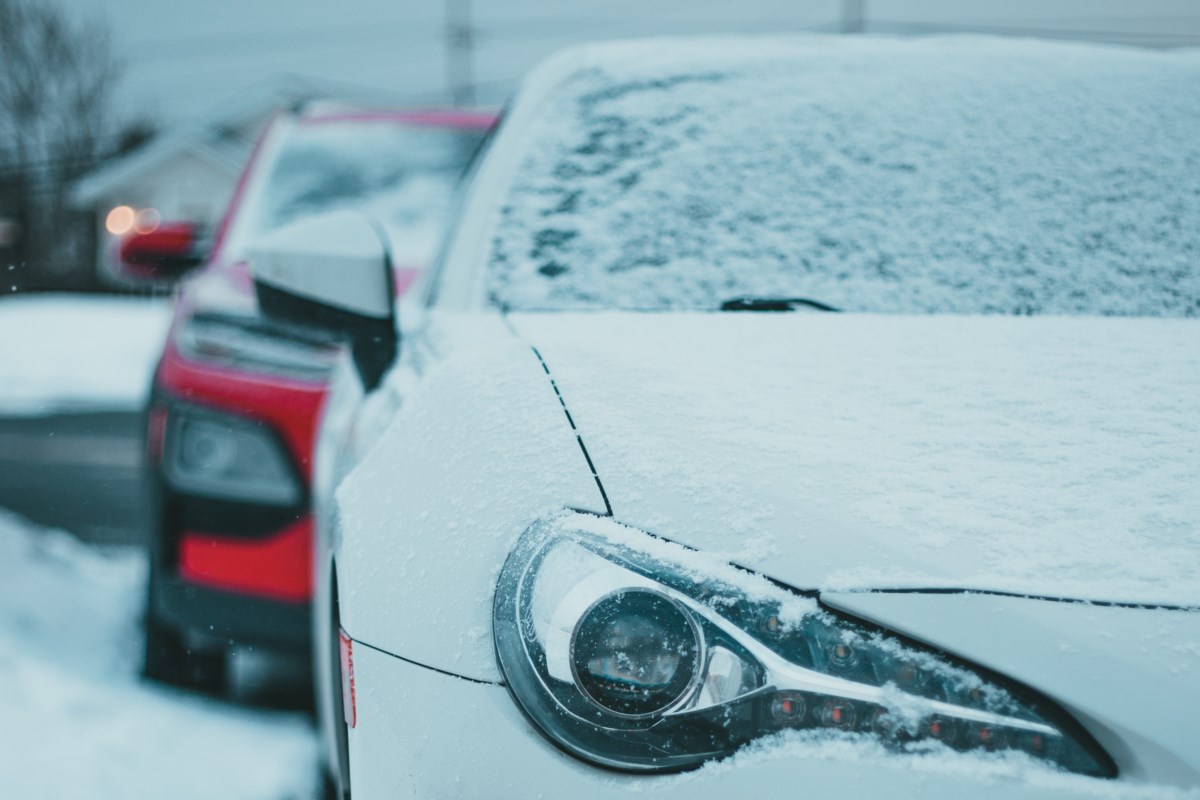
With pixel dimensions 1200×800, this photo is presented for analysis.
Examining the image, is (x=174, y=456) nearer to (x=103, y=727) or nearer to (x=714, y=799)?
(x=103, y=727)

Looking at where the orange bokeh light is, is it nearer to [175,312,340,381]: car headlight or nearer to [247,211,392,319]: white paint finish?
[175,312,340,381]: car headlight

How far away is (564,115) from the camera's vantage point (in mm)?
2322

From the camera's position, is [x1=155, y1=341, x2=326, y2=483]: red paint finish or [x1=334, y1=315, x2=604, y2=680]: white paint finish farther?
[x1=155, y1=341, x2=326, y2=483]: red paint finish

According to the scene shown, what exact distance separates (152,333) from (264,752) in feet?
53.6

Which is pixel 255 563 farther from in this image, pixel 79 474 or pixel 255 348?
pixel 79 474

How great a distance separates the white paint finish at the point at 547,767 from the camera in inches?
37.5

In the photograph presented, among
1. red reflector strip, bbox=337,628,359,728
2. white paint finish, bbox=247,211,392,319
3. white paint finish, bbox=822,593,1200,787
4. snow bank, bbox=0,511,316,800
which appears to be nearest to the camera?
white paint finish, bbox=822,593,1200,787

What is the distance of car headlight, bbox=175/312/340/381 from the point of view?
3133 mm

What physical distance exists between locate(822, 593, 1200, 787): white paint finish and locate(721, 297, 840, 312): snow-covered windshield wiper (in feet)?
3.01

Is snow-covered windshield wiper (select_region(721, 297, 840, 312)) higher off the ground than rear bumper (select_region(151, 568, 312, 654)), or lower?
higher

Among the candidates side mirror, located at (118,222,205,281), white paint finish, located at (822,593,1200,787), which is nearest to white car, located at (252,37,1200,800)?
white paint finish, located at (822,593,1200,787)

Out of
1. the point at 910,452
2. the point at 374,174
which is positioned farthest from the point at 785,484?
the point at 374,174

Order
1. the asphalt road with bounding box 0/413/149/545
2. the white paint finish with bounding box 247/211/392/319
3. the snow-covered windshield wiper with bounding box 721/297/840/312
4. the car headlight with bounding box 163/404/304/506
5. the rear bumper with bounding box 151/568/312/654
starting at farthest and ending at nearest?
the asphalt road with bounding box 0/413/149/545, the car headlight with bounding box 163/404/304/506, the rear bumper with bounding box 151/568/312/654, the white paint finish with bounding box 247/211/392/319, the snow-covered windshield wiper with bounding box 721/297/840/312

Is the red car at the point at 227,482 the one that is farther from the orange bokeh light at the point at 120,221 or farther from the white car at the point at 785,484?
the orange bokeh light at the point at 120,221
